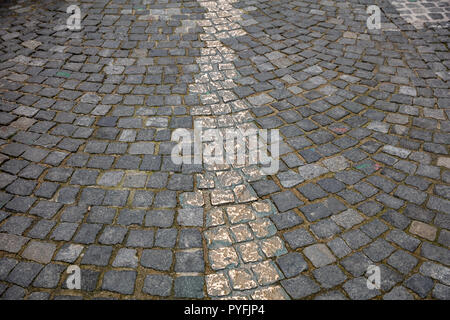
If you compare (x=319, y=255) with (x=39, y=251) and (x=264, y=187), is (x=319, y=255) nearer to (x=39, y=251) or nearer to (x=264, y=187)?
(x=264, y=187)

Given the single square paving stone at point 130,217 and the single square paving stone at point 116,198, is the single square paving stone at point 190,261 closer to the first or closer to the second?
the single square paving stone at point 130,217

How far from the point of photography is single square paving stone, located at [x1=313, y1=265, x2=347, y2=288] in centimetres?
280

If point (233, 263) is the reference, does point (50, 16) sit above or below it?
above

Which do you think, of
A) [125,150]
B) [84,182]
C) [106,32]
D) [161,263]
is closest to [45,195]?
[84,182]

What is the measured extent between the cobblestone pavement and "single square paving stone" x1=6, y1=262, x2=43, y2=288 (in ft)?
0.04

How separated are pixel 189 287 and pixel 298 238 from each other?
3.87 ft

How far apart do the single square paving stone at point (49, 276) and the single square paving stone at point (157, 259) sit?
2.47 ft

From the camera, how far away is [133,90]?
482cm

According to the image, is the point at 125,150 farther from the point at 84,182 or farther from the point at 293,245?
the point at 293,245

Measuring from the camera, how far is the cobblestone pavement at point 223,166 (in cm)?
290

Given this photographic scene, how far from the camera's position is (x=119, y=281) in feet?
9.20

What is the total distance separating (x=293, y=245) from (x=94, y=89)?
3.76 meters

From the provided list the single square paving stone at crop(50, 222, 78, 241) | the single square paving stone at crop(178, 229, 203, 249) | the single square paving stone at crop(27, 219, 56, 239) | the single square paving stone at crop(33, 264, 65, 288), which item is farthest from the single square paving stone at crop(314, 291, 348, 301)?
the single square paving stone at crop(27, 219, 56, 239)

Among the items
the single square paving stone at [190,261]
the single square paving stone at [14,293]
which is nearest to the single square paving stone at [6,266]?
the single square paving stone at [14,293]
